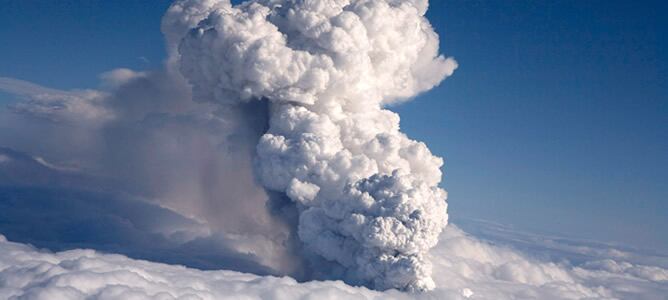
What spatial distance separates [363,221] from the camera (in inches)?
2431

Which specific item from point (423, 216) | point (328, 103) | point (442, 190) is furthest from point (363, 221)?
point (328, 103)

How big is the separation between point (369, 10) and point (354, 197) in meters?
25.1

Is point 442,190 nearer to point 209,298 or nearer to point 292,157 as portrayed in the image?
point 292,157

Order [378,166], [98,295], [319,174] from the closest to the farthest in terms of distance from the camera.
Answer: [98,295] < [319,174] < [378,166]

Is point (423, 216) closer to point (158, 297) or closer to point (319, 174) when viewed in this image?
point (319, 174)

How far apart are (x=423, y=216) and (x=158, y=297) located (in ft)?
102

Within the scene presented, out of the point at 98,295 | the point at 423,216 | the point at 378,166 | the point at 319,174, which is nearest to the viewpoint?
the point at 98,295

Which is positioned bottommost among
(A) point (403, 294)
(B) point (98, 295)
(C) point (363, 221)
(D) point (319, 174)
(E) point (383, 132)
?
(B) point (98, 295)

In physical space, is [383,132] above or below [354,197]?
above

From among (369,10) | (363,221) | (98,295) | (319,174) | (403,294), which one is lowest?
(98,295)

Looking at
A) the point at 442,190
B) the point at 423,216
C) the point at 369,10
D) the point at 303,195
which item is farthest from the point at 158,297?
the point at 369,10

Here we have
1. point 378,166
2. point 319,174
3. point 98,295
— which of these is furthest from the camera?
point 378,166

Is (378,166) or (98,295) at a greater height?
(378,166)

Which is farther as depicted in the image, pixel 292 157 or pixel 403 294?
pixel 292 157
